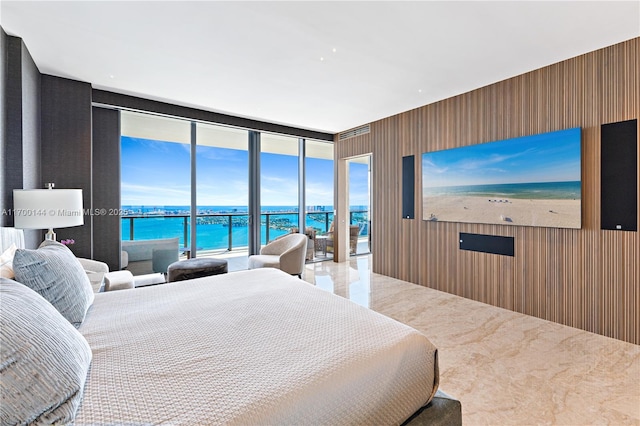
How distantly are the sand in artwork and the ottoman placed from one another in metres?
2.95

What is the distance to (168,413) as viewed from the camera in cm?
92

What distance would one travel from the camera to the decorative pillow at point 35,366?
776 mm

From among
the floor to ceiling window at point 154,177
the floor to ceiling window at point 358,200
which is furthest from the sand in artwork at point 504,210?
the floor to ceiling window at point 154,177

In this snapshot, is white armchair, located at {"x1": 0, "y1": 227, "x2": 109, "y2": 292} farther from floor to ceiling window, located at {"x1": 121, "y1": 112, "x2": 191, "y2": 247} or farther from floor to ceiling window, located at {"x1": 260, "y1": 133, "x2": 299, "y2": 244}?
floor to ceiling window, located at {"x1": 260, "y1": 133, "x2": 299, "y2": 244}

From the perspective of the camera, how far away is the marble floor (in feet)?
5.99

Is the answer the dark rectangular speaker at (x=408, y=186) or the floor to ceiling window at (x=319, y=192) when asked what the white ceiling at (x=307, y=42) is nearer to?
the dark rectangular speaker at (x=408, y=186)

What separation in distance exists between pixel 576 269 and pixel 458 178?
1.56 meters

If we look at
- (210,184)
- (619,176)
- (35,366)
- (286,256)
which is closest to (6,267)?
(35,366)

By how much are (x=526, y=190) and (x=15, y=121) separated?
4947 millimetres

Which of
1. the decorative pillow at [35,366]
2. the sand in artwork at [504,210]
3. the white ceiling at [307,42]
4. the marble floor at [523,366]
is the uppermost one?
the white ceiling at [307,42]

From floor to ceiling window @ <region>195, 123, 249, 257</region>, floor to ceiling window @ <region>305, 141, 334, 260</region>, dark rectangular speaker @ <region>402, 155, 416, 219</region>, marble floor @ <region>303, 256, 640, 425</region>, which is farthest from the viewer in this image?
floor to ceiling window @ <region>305, 141, 334, 260</region>

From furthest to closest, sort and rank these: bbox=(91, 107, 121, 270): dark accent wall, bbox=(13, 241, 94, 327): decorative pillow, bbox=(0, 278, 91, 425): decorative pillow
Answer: bbox=(91, 107, 121, 270): dark accent wall, bbox=(13, 241, 94, 327): decorative pillow, bbox=(0, 278, 91, 425): decorative pillow

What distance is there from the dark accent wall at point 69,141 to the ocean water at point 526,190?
4.54 m

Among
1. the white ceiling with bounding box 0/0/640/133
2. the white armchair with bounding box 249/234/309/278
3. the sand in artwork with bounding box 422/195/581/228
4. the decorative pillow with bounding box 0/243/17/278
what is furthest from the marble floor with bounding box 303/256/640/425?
the white ceiling with bounding box 0/0/640/133
